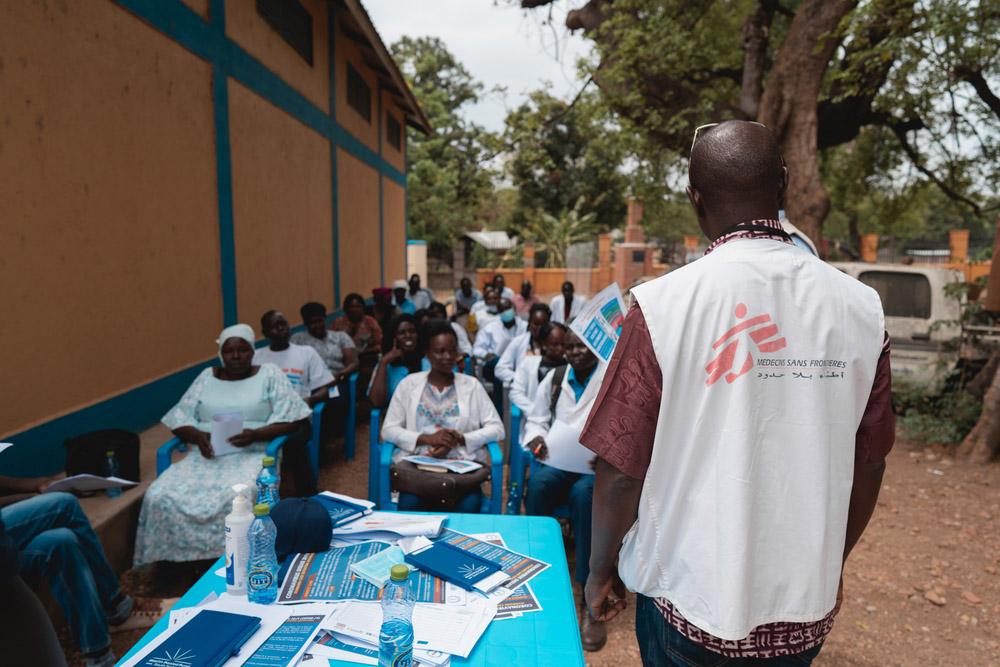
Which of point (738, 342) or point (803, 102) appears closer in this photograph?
point (738, 342)

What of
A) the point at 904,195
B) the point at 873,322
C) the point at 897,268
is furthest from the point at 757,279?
the point at 904,195

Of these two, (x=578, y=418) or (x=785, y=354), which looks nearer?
(x=785, y=354)

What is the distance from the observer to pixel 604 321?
2.70 metres

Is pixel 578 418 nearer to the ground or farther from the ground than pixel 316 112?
nearer to the ground

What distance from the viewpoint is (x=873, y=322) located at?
51.7 inches

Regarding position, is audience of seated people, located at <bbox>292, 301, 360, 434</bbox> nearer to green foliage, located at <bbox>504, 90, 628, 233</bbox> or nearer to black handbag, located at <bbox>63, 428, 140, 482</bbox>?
black handbag, located at <bbox>63, 428, 140, 482</bbox>

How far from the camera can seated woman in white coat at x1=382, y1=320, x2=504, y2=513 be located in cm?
372

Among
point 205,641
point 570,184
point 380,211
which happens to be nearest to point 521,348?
point 205,641

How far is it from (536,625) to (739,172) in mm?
1378

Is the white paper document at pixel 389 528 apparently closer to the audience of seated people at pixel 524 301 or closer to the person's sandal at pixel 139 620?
the person's sandal at pixel 139 620

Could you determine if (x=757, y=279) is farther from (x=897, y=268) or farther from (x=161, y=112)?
(x=897, y=268)

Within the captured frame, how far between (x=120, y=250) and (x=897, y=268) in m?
7.22

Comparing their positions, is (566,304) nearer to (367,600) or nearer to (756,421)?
(367,600)

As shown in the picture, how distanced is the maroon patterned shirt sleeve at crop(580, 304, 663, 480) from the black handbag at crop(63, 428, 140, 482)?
3178 mm
